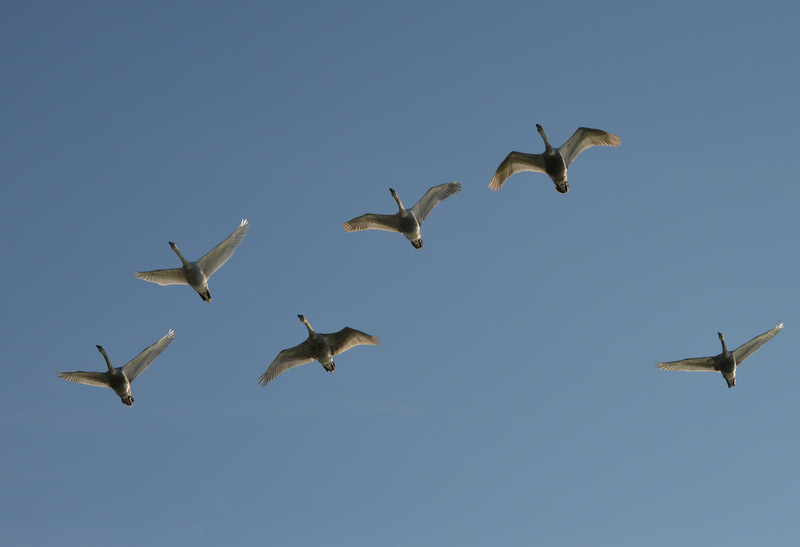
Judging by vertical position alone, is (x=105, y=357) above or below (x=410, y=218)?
below

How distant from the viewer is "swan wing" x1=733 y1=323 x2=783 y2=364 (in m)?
46.6

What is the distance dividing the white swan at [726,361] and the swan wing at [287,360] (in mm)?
14314

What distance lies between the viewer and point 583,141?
4500 centimetres

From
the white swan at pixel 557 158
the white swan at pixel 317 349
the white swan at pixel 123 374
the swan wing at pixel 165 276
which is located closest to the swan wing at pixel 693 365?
the white swan at pixel 557 158

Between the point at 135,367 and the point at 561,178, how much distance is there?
18.7m

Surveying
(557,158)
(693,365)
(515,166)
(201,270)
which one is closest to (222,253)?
(201,270)

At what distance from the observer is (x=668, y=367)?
47.5 m

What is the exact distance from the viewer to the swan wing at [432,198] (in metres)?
46.2

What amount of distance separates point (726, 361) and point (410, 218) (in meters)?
13.9

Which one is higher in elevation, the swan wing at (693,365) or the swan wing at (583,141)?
the swan wing at (583,141)

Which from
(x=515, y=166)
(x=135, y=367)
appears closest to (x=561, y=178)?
(x=515, y=166)

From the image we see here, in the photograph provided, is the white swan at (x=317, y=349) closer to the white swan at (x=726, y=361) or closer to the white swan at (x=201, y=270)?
the white swan at (x=201, y=270)

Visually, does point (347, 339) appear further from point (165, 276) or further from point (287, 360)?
point (165, 276)

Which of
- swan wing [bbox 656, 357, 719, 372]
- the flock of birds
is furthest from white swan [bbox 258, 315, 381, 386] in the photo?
swan wing [bbox 656, 357, 719, 372]
